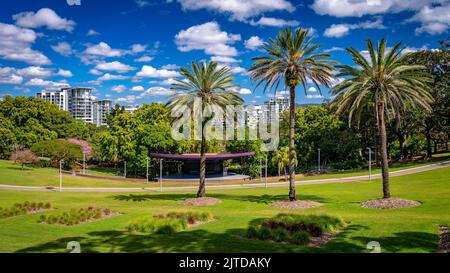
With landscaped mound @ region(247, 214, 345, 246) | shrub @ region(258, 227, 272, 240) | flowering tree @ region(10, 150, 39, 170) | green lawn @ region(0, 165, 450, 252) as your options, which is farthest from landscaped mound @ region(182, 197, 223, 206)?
flowering tree @ region(10, 150, 39, 170)

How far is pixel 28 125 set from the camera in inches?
3438

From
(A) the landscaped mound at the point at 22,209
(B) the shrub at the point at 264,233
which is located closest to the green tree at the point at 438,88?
(B) the shrub at the point at 264,233

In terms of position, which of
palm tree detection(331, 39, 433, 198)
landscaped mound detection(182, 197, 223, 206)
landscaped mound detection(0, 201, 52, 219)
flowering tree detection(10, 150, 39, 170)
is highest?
palm tree detection(331, 39, 433, 198)

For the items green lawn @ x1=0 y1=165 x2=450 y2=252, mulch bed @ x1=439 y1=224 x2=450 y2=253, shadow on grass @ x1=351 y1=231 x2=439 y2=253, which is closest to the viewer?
mulch bed @ x1=439 y1=224 x2=450 y2=253

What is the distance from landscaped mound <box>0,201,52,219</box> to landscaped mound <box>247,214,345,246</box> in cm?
1820

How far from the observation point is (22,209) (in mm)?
26812

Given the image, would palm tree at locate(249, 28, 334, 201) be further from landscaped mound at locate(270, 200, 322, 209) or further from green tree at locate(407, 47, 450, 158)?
A: green tree at locate(407, 47, 450, 158)

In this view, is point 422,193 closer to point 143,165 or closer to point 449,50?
point 449,50

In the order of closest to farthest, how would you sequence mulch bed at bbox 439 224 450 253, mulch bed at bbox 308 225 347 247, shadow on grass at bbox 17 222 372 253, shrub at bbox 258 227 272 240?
mulch bed at bbox 439 224 450 253, shadow on grass at bbox 17 222 372 253, mulch bed at bbox 308 225 347 247, shrub at bbox 258 227 272 240

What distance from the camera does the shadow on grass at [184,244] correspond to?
14.4 meters

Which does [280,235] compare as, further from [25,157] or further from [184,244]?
[25,157]

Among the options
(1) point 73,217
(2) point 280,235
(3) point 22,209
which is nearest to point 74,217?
(1) point 73,217

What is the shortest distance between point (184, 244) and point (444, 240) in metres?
11.2

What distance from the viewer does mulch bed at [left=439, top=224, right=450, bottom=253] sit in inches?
554
